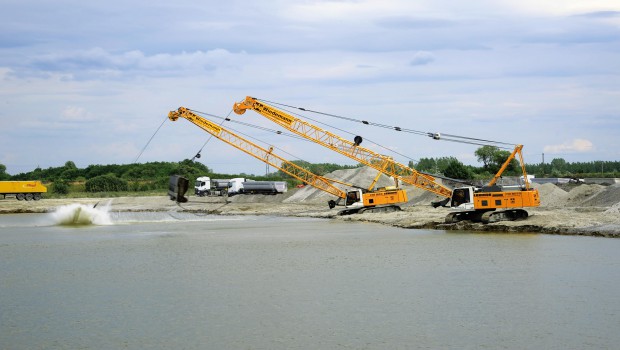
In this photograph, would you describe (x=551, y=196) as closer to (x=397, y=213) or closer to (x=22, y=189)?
(x=397, y=213)

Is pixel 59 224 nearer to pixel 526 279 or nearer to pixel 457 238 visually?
pixel 457 238

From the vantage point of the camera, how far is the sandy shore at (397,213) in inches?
1487

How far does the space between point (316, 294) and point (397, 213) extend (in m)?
34.0

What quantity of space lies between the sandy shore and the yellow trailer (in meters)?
1.11

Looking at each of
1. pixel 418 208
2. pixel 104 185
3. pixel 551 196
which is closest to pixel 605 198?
pixel 551 196

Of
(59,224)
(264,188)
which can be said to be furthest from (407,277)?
(264,188)

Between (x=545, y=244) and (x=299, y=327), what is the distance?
18982 mm

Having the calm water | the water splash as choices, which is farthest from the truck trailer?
the calm water

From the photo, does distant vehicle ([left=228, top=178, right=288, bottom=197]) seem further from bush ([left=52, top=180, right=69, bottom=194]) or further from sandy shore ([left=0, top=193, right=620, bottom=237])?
bush ([left=52, top=180, right=69, bottom=194])

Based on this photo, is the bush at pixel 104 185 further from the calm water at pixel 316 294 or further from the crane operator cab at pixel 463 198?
the crane operator cab at pixel 463 198

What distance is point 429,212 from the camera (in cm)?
5350

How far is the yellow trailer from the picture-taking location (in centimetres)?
8538

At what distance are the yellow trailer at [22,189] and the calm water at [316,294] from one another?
175 feet

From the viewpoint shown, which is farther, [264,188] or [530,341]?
[264,188]
